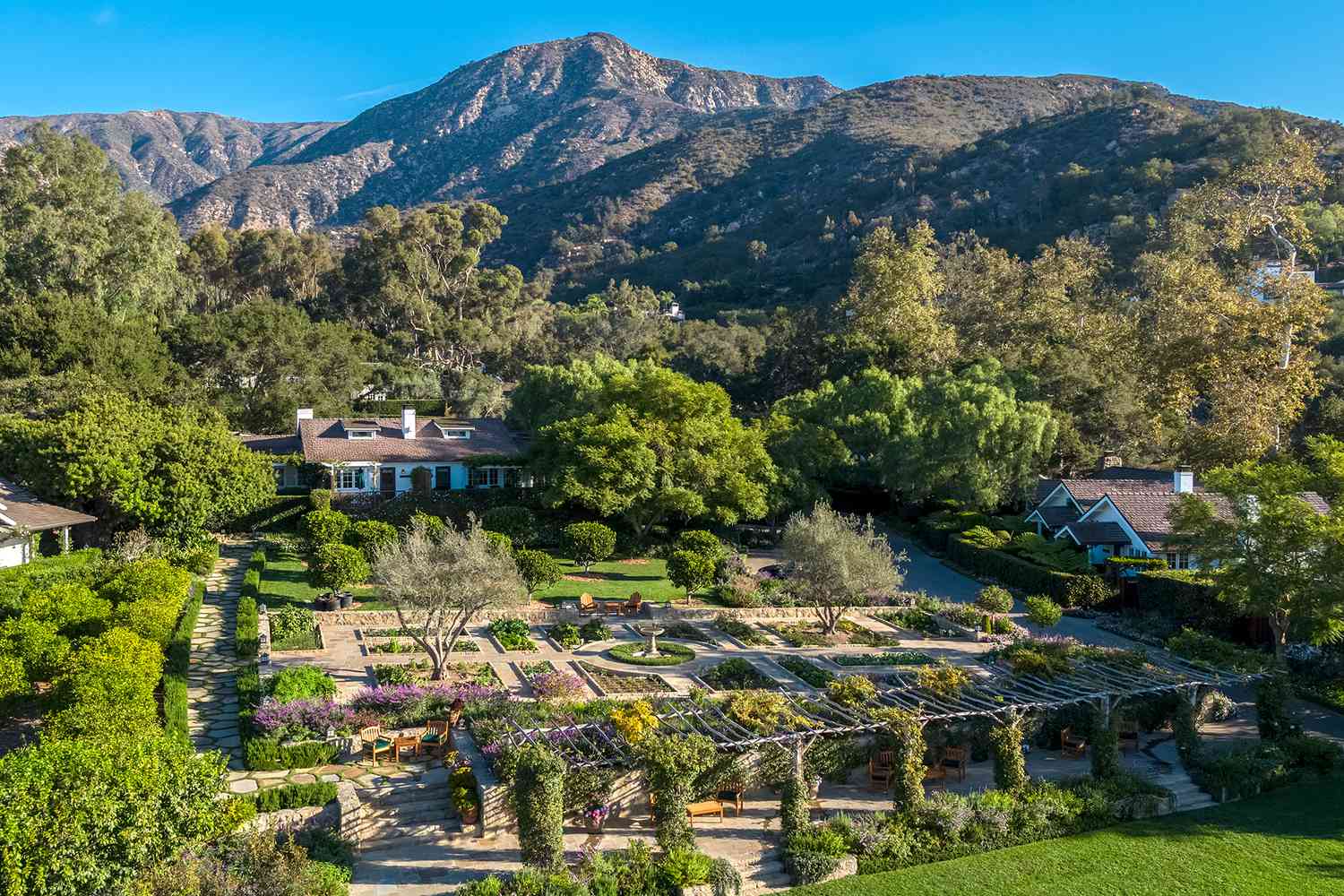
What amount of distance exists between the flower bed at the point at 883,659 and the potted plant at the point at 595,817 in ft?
35.3

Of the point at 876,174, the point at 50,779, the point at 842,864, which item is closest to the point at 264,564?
the point at 50,779

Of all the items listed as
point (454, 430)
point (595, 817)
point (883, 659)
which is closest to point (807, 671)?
point (883, 659)

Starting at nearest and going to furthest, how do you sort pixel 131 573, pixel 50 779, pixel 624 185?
pixel 50 779 < pixel 131 573 < pixel 624 185

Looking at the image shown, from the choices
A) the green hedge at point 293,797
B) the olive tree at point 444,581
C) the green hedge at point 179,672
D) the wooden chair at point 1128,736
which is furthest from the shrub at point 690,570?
the green hedge at point 293,797

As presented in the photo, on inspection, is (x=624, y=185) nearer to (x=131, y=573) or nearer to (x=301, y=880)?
(x=131, y=573)

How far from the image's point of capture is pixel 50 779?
11.1 metres

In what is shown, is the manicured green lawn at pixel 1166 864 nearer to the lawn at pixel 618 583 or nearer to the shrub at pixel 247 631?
the shrub at pixel 247 631

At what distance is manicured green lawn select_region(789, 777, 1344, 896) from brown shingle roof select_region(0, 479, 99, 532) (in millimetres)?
27272

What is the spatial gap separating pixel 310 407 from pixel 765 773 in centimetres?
4592

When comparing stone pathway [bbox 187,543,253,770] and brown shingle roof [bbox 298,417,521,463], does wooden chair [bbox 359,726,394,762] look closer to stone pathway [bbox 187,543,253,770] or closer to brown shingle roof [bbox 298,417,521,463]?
stone pathway [bbox 187,543,253,770]

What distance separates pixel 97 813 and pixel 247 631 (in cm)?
1244

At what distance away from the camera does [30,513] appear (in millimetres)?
30125

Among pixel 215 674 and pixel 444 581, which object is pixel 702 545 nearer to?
pixel 444 581

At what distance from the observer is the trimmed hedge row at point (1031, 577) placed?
31.0m
